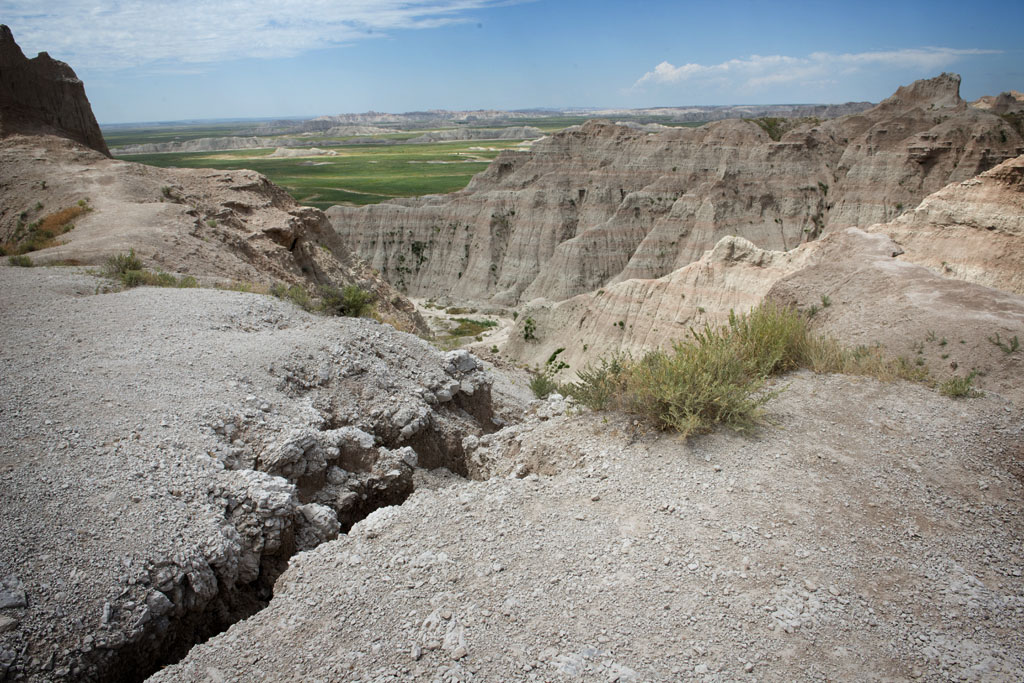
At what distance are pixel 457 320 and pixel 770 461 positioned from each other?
3971cm

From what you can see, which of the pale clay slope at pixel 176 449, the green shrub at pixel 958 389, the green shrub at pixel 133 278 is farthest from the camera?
the green shrub at pixel 133 278

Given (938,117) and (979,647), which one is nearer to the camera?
(979,647)

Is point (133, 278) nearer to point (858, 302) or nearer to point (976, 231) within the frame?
point (858, 302)

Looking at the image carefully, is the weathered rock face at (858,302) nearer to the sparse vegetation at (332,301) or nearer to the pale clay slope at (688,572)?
the pale clay slope at (688,572)

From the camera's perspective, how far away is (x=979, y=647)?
4.14 meters

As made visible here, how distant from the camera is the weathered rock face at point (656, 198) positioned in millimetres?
43375

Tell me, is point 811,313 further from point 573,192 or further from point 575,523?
point 573,192

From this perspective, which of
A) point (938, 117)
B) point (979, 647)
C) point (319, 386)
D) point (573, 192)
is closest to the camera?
point (979, 647)

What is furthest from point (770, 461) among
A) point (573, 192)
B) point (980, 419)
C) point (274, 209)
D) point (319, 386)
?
point (573, 192)

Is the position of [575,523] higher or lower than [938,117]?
lower

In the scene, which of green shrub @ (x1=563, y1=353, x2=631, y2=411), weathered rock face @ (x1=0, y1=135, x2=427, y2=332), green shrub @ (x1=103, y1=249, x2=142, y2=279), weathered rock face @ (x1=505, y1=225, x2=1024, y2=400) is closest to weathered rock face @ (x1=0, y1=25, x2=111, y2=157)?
weathered rock face @ (x1=0, y1=135, x2=427, y2=332)

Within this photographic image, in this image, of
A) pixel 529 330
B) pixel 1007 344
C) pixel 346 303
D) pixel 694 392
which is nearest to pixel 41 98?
pixel 346 303

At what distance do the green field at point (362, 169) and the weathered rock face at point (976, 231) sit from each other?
6135 cm

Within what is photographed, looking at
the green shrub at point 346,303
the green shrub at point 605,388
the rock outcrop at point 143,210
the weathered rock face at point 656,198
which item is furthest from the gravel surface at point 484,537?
the weathered rock face at point 656,198
